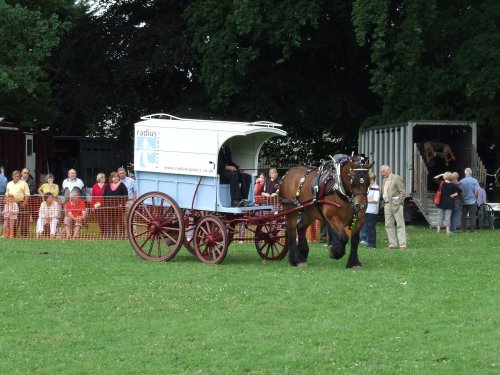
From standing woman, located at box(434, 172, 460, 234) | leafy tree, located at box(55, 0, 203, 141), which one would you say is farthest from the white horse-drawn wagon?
leafy tree, located at box(55, 0, 203, 141)

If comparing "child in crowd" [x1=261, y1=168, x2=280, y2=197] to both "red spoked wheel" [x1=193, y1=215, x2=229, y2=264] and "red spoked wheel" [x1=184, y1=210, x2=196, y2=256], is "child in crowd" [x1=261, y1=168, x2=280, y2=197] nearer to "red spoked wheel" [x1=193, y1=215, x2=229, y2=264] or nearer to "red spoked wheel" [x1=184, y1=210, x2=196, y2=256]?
"red spoked wheel" [x1=184, y1=210, x2=196, y2=256]

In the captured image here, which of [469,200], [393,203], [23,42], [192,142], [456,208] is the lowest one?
[456,208]

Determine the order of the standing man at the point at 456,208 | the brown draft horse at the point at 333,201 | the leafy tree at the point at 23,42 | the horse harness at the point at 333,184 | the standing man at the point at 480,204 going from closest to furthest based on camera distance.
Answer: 1. the brown draft horse at the point at 333,201
2. the horse harness at the point at 333,184
3. the standing man at the point at 456,208
4. the standing man at the point at 480,204
5. the leafy tree at the point at 23,42

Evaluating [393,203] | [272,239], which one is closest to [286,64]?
[393,203]

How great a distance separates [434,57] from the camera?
36.9 m

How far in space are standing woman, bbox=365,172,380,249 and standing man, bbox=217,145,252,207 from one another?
378 centimetres

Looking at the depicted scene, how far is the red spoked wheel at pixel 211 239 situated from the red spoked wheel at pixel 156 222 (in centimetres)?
36

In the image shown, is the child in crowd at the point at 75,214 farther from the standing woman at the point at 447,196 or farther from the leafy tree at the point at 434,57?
the leafy tree at the point at 434,57

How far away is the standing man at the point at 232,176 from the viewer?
20.1 m

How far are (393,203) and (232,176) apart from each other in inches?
201

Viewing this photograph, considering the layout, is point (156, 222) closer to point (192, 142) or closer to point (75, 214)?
point (192, 142)

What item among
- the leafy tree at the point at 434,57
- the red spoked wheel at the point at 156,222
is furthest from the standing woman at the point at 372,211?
the leafy tree at the point at 434,57

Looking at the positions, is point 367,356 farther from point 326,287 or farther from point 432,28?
point 432,28

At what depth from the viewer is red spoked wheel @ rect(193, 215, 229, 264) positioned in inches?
774
